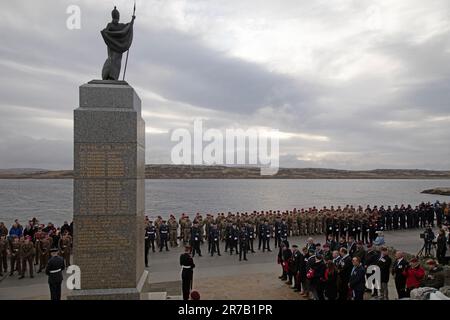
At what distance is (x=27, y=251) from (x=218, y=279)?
22.0 feet

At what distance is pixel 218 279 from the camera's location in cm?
1289

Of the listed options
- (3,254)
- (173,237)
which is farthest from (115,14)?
(173,237)

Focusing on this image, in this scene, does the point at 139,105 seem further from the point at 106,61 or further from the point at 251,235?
the point at 251,235

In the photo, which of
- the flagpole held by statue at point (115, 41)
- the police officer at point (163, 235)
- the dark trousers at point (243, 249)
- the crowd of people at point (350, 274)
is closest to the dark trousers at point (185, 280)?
the crowd of people at point (350, 274)

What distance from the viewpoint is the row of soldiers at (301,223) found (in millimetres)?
18953

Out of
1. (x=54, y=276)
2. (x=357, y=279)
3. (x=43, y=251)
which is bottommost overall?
(x=43, y=251)

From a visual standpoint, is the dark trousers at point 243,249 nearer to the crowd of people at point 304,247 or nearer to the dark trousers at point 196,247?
the crowd of people at point 304,247

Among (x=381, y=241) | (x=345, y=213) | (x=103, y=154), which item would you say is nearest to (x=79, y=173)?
(x=103, y=154)

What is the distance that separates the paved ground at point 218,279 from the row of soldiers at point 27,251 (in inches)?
21.6

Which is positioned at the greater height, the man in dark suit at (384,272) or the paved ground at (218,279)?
the man in dark suit at (384,272)

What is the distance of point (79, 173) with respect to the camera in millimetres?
7844

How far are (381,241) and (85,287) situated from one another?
432 inches

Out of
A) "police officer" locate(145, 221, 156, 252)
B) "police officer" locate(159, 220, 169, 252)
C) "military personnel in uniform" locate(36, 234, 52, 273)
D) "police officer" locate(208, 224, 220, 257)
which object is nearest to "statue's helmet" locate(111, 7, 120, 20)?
"military personnel in uniform" locate(36, 234, 52, 273)

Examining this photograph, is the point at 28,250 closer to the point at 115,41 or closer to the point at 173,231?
the point at 173,231
